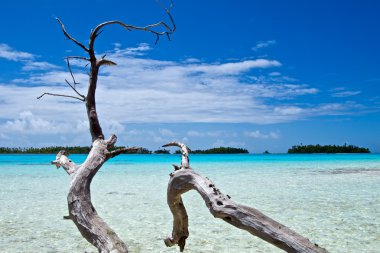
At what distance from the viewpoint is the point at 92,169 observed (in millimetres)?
4852

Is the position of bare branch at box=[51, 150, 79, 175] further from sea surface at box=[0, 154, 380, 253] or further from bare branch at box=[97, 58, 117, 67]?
bare branch at box=[97, 58, 117, 67]

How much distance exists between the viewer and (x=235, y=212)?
3426 mm

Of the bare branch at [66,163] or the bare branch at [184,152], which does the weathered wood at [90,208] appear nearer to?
the bare branch at [66,163]

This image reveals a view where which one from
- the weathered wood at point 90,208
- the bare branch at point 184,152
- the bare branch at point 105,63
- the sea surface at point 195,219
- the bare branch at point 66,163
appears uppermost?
the bare branch at point 105,63

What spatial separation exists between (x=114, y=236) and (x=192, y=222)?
359 centimetres

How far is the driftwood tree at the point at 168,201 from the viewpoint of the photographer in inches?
131

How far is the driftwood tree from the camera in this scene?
131 inches

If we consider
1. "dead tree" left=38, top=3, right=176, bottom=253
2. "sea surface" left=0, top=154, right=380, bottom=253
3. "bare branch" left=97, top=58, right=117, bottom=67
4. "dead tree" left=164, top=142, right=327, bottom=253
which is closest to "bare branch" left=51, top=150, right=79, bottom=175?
"dead tree" left=38, top=3, right=176, bottom=253

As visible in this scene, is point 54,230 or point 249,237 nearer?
point 249,237

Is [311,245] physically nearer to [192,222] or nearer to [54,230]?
[192,222]

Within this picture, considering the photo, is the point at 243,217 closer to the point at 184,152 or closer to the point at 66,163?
the point at 184,152

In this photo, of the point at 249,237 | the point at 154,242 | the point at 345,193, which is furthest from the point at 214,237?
the point at 345,193

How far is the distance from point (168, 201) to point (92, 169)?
3.70 ft

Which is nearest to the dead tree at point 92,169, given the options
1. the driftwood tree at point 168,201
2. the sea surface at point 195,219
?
the driftwood tree at point 168,201
